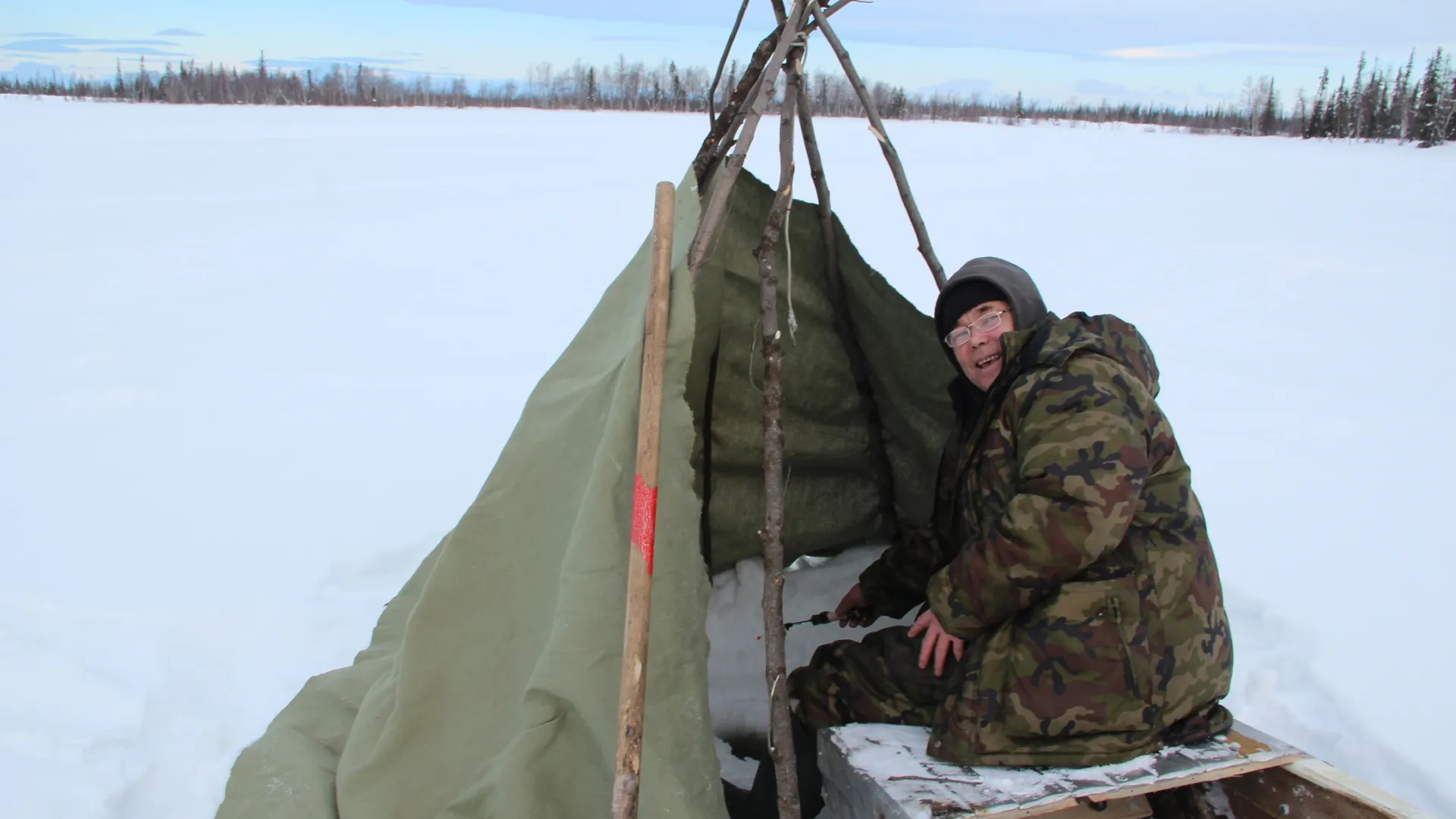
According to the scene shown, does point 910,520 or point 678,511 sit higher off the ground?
point 678,511

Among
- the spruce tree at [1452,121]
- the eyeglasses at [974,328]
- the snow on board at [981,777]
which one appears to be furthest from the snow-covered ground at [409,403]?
the spruce tree at [1452,121]

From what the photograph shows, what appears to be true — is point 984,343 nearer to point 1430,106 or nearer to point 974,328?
point 974,328

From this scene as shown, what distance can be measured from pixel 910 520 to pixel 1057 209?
12.9 m

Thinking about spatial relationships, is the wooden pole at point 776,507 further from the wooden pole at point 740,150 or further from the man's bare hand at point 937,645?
the man's bare hand at point 937,645

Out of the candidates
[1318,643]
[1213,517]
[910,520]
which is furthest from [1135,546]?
[1213,517]

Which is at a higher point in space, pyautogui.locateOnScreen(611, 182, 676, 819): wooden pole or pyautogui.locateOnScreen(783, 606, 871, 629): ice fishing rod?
pyautogui.locateOnScreen(611, 182, 676, 819): wooden pole

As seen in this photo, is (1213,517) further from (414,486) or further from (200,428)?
(200,428)

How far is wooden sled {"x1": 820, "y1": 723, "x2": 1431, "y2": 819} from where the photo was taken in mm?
1844

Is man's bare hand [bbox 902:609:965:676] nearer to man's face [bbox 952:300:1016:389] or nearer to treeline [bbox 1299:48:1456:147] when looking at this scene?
man's face [bbox 952:300:1016:389]

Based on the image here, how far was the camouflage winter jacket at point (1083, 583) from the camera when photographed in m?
1.85

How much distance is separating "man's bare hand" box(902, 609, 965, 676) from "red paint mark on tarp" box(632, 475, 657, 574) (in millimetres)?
659

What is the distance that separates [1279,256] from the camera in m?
12.2

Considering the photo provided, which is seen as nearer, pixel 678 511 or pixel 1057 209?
pixel 678 511

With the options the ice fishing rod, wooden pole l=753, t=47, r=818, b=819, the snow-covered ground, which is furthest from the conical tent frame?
the snow-covered ground
